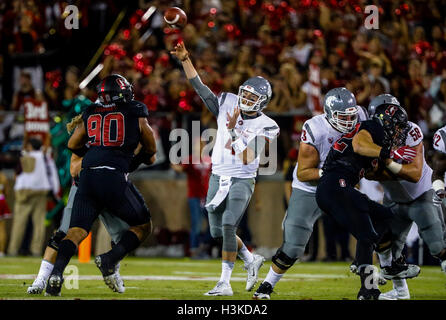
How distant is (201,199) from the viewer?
1363 cm

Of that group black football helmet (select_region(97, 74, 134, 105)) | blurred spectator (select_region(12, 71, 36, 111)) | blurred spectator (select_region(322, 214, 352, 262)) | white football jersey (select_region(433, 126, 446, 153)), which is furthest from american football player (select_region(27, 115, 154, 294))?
blurred spectator (select_region(12, 71, 36, 111))

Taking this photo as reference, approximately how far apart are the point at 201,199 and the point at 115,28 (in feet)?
17.4

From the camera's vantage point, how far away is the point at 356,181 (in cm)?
748

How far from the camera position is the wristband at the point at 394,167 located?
7500 mm

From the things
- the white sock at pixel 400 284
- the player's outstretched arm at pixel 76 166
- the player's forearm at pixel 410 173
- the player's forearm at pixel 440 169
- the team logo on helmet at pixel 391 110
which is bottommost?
the white sock at pixel 400 284

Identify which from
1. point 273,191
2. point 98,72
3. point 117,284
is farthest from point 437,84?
point 117,284

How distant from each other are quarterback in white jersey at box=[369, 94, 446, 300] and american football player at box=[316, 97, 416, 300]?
0.79 ft

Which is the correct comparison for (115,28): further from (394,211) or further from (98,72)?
(394,211)

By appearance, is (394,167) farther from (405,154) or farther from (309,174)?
(309,174)

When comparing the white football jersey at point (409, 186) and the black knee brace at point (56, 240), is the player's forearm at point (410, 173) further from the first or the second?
the black knee brace at point (56, 240)

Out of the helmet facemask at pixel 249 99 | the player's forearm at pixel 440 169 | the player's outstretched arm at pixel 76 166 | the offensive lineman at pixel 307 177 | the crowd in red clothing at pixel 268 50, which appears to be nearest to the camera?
the offensive lineman at pixel 307 177

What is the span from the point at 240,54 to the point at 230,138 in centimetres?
651

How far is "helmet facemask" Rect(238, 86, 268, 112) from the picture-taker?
8.23 meters

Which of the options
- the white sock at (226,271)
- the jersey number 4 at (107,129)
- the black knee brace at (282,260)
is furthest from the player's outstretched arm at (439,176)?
the jersey number 4 at (107,129)
